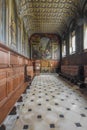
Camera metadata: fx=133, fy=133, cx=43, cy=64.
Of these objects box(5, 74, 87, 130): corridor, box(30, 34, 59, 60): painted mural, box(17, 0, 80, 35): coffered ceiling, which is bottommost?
box(5, 74, 87, 130): corridor

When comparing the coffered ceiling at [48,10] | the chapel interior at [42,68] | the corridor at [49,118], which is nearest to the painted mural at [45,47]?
the chapel interior at [42,68]

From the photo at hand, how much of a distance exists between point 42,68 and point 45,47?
3135mm

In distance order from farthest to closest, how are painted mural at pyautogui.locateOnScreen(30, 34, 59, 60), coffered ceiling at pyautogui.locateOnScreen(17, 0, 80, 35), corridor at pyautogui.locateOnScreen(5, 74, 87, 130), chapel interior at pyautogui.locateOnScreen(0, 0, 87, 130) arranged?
painted mural at pyautogui.locateOnScreen(30, 34, 59, 60)
coffered ceiling at pyautogui.locateOnScreen(17, 0, 80, 35)
chapel interior at pyautogui.locateOnScreen(0, 0, 87, 130)
corridor at pyautogui.locateOnScreen(5, 74, 87, 130)

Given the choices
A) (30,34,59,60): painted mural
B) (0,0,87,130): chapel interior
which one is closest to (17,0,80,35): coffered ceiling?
(0,0,87,130): chapel interior

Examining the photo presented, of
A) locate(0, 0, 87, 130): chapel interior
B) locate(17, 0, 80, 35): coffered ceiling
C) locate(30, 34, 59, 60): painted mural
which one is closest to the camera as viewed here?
locate(0, 0, 87, 130): chapel interior

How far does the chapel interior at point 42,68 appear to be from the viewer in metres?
3.12

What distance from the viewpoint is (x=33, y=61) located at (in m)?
19.4

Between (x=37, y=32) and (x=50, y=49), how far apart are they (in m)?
3.08

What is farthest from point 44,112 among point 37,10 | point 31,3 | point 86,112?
point 37,10

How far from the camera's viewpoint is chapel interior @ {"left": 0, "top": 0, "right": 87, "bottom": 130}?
10.2ft

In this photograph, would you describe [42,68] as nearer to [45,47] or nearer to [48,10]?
[45,47]

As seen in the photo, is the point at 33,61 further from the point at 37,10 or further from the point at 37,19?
the point at 37,10

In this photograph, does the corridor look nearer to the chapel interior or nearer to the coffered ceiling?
the chapel interior

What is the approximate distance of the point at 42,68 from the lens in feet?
64.1
